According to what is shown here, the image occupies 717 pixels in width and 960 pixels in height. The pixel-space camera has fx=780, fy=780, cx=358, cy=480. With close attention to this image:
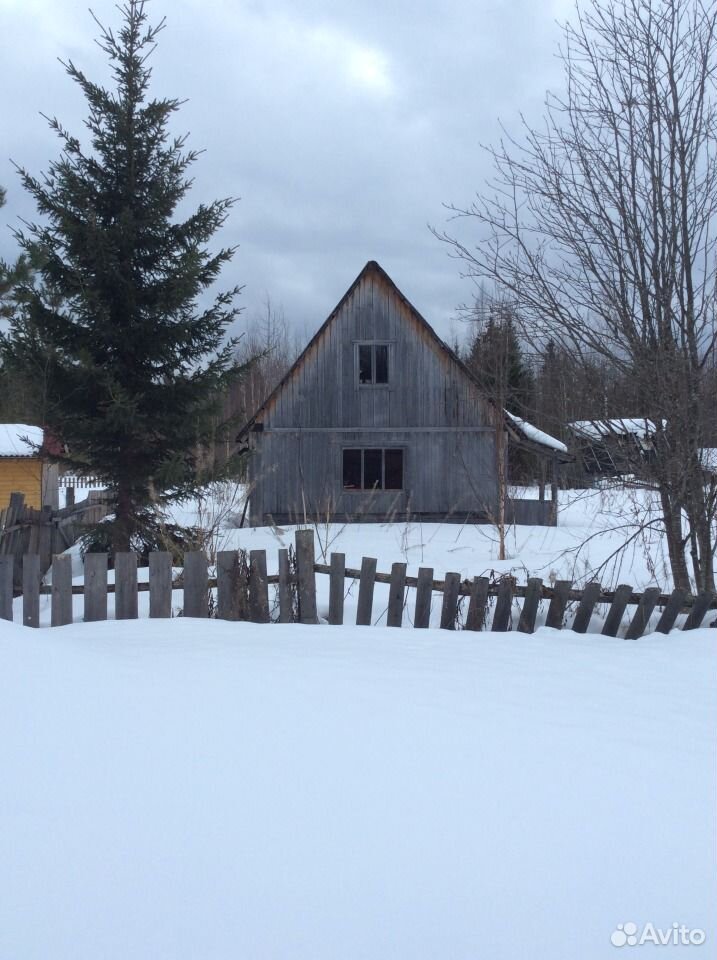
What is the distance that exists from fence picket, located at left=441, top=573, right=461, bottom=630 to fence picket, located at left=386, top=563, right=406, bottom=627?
1.21 feet

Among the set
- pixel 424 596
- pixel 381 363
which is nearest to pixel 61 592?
pixel 424 596

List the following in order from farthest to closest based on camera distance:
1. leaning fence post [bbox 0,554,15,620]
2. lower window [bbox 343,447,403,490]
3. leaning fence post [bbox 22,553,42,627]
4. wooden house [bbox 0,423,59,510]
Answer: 1. wooden house [bbox 0,423,59,510]
2. lower window [bbox 343,447,403,490]
3. leaning fence post [bbox 0,554,15,620]
4. leaning fence post [bbox 22,553,42,627]

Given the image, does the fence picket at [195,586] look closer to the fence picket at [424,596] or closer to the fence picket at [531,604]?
the fence picket at [424,596]

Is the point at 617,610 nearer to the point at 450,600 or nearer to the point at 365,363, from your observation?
the point at 450,600

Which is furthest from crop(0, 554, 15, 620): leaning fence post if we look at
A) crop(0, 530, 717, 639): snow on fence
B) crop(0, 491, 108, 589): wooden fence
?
crop(0, 491, 108, 589): wooden fence

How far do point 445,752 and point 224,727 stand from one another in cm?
93

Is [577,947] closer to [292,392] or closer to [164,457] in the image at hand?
[164,457]

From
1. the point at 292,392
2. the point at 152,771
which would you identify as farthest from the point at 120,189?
the point at 152,771

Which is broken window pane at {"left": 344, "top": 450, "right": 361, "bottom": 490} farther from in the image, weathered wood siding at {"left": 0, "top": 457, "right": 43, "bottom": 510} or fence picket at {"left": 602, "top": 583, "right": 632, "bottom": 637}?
fence picket at {"left": 602, "top": 583, "right": 632, "bottom": 637}

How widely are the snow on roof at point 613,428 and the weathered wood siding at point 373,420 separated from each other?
37.1 feet

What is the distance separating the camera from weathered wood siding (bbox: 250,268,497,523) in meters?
18.9

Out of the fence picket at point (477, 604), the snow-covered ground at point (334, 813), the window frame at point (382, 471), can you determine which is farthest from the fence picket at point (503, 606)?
the window frame at point (382, 471)

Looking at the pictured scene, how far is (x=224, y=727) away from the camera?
3.30m

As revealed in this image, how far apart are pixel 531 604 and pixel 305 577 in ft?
6.49
